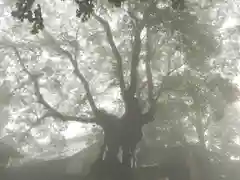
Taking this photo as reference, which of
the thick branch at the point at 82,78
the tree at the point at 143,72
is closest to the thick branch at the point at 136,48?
the tree at the point at 143,72

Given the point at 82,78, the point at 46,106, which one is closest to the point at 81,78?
the point at 82,78

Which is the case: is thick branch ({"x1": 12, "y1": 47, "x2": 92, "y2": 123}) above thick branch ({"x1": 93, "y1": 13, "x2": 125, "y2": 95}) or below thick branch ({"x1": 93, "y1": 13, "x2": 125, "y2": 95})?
below

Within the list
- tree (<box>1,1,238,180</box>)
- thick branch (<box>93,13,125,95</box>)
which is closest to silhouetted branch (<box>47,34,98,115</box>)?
tree (<box>1,1,238,180</box>)

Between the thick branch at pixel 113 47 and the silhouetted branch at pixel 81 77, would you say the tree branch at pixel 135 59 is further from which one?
the silhouetted branch at pixel 81 77

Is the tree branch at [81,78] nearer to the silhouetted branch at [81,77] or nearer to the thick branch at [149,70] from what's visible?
the silhouetted branch at [81,77]

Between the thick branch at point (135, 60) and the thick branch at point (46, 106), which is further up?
the thick branch at point (135, 60)

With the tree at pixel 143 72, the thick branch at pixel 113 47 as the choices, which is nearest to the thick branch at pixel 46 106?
the tree at pixel 143 72

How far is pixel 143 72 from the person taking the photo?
116 cm

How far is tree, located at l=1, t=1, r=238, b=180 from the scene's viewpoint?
109 cm

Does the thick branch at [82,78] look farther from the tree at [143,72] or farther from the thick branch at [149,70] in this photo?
the thick branch at [149,70]

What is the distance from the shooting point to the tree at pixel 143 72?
3.57 ft

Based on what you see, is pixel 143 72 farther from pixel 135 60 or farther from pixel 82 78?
pixel 82 78

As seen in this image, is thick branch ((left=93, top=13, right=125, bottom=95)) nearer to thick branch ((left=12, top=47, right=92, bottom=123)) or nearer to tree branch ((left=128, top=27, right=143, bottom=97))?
tree branch ((left=128, top=27, right=143, bottom=97))

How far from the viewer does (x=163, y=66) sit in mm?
1169
